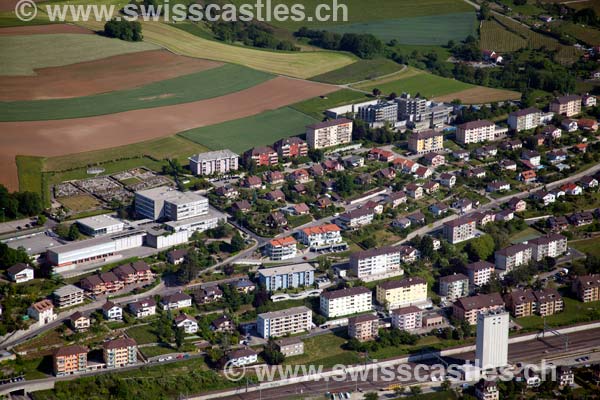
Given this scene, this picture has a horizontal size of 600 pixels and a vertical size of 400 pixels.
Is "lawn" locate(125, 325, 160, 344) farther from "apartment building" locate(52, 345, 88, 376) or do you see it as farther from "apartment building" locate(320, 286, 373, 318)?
"apartment building" locate(320, 286, 373, 318)

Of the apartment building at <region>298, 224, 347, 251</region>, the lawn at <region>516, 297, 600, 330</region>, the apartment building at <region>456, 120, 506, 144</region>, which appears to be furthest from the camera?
the apartment building at <region>456, 120, 506, 144</region>

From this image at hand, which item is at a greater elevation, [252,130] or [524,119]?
[524,119]

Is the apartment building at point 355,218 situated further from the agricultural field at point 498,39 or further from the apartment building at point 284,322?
the agricultural field at point 498,39

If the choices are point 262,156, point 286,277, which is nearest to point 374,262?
point 286,277

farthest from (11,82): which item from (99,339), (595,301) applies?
(595,301)

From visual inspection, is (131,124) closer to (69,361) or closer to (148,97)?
(148,97)

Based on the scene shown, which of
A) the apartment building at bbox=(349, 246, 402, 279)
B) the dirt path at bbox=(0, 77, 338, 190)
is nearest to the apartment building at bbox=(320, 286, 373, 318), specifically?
the apartment building at bbox=(349, 246, 402, 279)

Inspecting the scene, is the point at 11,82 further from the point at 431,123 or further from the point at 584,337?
the point at 584,337
